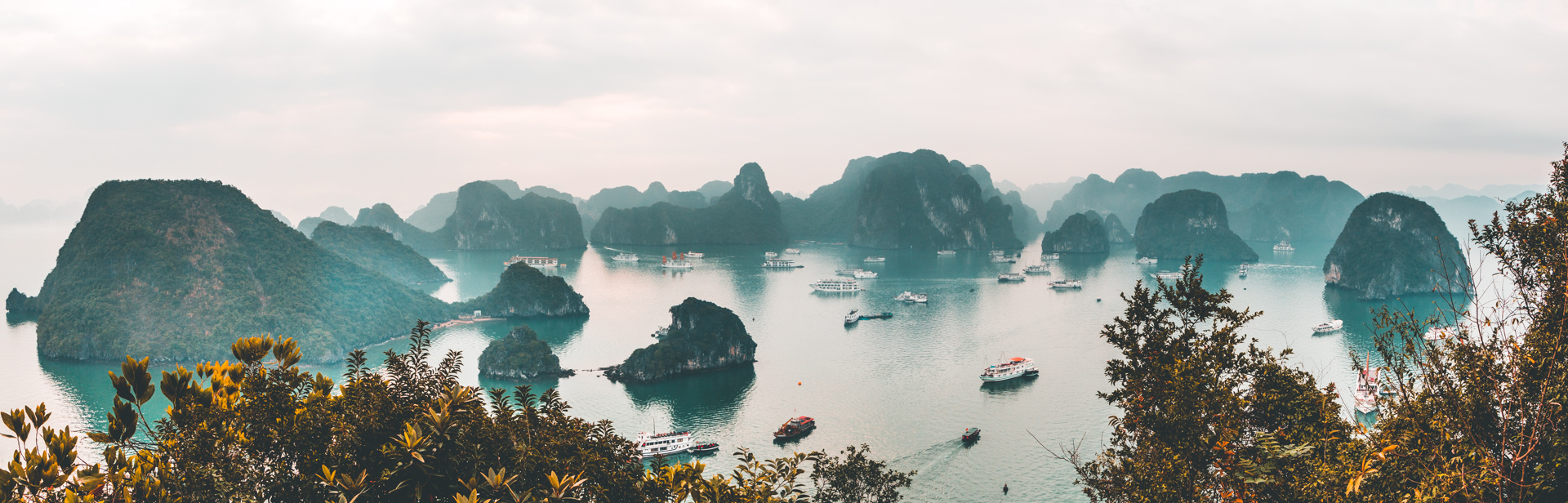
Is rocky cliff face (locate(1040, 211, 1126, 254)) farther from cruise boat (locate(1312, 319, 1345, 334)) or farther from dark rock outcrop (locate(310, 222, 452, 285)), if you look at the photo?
dark rock outcrop (locate(310, 222, 452, 285))

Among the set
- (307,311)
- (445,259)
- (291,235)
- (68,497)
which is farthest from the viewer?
(445,259)

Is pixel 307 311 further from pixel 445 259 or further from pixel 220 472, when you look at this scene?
pixel 445 259

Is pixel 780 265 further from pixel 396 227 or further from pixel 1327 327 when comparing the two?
pixel 396 227

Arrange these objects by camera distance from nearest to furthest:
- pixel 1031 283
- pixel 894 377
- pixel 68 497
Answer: pixel 68 497, pixel 894 377, pixel 1031 283

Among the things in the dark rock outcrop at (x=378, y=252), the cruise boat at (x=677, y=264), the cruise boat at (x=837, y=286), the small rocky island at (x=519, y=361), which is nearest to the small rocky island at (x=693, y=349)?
the small rocky island at (x=519, y=361)

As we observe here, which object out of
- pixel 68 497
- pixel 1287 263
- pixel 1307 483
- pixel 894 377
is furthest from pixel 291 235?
pixel 1287 263

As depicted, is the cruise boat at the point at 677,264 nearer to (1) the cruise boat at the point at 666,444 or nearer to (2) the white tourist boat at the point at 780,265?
(2) the white tourist boat at the point at 780,265

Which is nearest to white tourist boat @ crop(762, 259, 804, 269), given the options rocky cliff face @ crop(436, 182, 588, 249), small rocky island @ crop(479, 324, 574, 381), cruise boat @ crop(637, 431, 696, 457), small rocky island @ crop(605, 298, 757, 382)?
small rocky island @ crop(605, 298, 757, 382)
